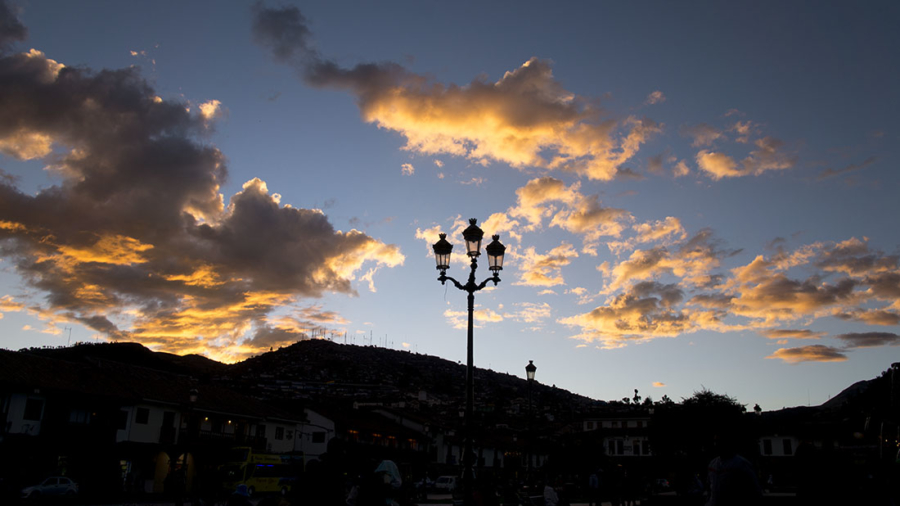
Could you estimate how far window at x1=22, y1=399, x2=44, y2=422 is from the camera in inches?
1411

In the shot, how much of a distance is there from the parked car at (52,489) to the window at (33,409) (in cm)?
594

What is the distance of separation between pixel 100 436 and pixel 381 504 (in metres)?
39.0

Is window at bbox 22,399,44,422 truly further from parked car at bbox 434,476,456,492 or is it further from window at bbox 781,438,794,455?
window at bbox 781,438,794,455

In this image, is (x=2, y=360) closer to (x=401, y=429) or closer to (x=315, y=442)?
(x=315, y=442)

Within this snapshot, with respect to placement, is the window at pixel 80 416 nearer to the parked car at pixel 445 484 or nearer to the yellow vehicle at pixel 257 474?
the yellow vehicle at pixel 257 474

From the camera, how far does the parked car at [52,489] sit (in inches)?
1177

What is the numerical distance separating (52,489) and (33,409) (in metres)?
7.18

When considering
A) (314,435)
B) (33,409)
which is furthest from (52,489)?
(314,435)

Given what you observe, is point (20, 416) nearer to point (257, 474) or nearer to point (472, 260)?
point (257, 474)

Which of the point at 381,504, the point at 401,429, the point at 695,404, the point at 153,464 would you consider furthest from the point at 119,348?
the point at 381,504

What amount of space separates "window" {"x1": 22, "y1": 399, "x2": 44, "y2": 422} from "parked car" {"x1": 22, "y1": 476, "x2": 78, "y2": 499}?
594 cm

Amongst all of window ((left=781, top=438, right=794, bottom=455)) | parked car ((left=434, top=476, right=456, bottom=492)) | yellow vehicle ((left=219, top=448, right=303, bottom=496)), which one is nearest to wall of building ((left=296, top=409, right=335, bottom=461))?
parked car ((left=434, top=476, right=456, bottom=492))

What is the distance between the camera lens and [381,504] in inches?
300

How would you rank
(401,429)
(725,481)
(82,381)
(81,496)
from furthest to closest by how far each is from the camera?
(401,429)
(82,381)
(81,496)
(725,481)
